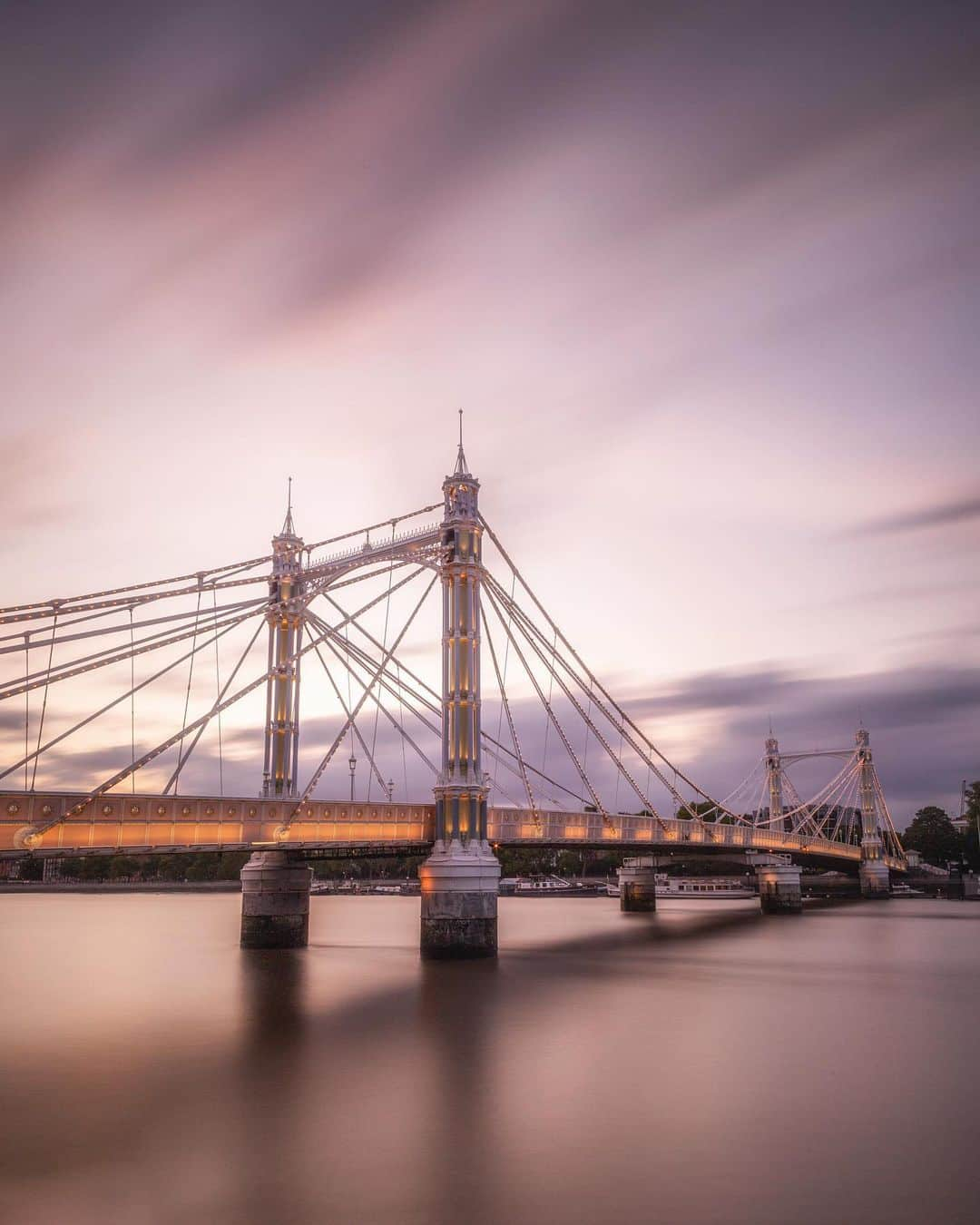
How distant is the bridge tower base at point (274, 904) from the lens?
160ft

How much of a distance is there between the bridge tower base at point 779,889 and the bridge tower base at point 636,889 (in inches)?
437

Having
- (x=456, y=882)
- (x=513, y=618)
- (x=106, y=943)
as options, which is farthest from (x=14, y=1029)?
(x=106, y=943)

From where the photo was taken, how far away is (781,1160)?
16.1 m

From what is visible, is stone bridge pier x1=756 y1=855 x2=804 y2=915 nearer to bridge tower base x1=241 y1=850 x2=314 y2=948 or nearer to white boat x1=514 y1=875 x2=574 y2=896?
bridge tower base x1=241 y1=850 x2=314 y2=948

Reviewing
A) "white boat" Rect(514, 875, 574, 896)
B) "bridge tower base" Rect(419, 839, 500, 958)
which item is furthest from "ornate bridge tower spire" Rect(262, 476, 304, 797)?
"white boat" Rect(514, 875, 574, 896)

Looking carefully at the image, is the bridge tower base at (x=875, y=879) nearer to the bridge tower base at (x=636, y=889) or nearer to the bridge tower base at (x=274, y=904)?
the bridge tower base at (x=636, y=889)

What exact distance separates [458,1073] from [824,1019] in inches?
522

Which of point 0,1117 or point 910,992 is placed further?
point 910,992

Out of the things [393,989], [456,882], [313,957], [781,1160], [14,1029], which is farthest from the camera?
[313,957]

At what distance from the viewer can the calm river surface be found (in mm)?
14492

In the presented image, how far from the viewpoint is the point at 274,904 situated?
165 feet

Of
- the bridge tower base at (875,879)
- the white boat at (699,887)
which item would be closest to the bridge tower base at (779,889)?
the bridge tower base at (875,879)

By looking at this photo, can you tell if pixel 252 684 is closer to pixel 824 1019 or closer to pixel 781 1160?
pixel 824 1019

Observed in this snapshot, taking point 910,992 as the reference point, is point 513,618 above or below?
above
